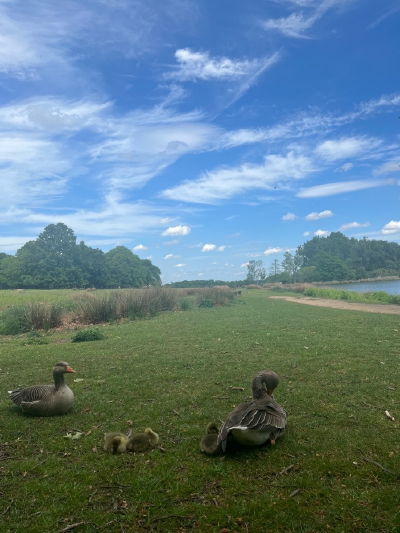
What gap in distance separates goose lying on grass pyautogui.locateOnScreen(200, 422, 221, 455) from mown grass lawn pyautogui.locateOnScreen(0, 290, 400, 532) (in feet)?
0.38

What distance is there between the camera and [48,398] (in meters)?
5.66

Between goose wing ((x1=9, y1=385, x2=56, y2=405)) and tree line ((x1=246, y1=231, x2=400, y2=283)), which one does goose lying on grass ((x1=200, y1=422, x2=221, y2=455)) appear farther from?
tree line ((x1=246, y1=231, x2=400, y2=283))

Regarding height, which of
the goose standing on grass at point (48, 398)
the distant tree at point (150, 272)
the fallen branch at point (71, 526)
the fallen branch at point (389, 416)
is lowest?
the fallen branch at point (389, 416)

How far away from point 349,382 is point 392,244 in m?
108

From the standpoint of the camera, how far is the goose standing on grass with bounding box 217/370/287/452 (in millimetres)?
4066

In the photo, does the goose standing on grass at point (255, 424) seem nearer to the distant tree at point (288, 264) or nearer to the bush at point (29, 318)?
the bush at point (29, 318)

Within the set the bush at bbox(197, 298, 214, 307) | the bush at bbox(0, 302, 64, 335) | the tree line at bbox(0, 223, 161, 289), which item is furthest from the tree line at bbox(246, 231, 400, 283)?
the bush at bbox(0, 302, 64, 335)

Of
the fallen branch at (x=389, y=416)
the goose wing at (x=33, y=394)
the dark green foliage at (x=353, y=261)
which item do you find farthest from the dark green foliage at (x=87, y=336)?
the dark green foliage at (x=353, y=261)

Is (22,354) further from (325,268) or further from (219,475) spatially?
(325,268)

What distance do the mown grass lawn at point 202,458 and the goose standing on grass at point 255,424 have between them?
19 centimetres

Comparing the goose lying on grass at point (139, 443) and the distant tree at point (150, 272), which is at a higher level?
the distant tree at point (150, 272)

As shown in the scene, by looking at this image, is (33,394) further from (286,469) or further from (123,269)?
(123,269)

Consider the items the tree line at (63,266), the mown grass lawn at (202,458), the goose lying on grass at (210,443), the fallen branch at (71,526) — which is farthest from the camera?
the tree line at (63,266)

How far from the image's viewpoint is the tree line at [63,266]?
5809 centimetres
